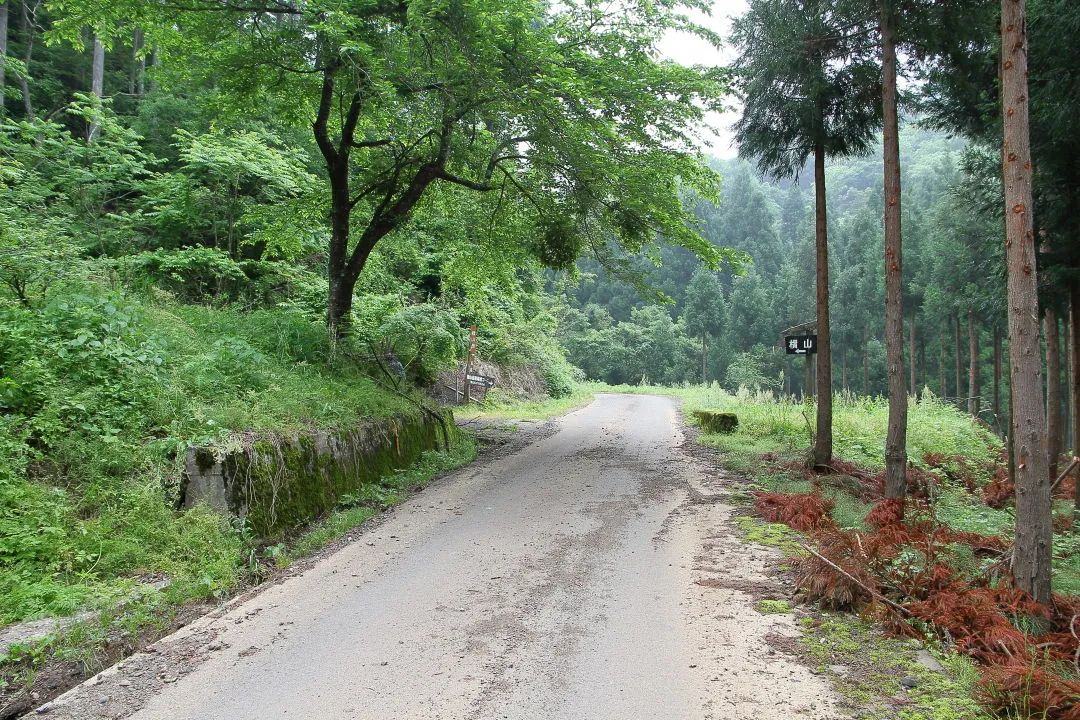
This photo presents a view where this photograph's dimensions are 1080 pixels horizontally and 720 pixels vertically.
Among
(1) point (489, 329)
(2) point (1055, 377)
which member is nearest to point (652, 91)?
(2) point (1055, 377)

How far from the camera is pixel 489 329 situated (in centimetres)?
2208

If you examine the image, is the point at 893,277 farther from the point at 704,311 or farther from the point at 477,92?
the point at 704,311

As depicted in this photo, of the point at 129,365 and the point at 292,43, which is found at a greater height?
the point at 292,43

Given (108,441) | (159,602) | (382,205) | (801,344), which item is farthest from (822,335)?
(108,441)

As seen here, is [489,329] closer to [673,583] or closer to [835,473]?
[835,473]

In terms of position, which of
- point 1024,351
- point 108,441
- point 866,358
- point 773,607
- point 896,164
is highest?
point 896,164

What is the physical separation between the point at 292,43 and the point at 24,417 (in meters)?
5.79

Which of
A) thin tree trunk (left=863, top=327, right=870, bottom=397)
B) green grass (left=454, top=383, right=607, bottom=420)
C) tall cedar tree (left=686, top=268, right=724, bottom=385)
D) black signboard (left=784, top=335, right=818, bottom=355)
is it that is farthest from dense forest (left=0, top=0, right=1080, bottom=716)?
tall cedar tree (left=686, top=268, right=724, bottom=385)

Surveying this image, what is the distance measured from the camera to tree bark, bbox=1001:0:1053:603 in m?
4.19

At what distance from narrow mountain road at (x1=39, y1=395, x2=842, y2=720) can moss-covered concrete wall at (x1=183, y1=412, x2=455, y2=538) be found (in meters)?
0.76


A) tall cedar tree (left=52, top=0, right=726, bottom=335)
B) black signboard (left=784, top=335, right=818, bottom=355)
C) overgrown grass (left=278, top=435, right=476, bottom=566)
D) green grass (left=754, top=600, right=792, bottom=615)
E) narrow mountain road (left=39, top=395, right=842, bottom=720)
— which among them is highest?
tall cedar tree (left=52, top=0, right=726, bottom=335)

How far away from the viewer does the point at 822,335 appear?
10.0 m

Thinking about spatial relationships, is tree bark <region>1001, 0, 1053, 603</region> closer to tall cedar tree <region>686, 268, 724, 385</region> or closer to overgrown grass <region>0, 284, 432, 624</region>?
overgrown grass <region>0, 284, 432, 624</region>

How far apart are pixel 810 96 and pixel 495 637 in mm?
9208
